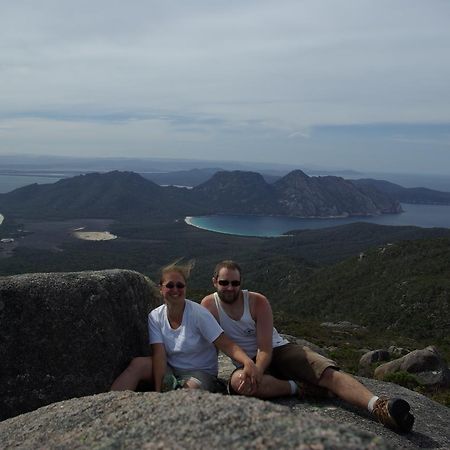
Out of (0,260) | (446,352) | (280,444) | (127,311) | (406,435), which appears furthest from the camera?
(0,260)

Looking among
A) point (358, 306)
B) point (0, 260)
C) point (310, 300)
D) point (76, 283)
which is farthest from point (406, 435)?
point (0, 260)

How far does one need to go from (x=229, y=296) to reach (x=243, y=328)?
1.88 feet

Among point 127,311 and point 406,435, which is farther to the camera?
point 127,311

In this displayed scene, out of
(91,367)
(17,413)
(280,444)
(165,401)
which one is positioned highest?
(280,444)

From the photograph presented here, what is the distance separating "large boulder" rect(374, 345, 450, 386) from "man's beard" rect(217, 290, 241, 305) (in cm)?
1499

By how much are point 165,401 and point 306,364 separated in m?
3.54

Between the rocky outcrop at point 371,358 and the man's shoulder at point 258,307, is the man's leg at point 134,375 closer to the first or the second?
the man's shoulder at point 258,307

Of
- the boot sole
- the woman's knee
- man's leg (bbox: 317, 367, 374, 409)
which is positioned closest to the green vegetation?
the woman's knee

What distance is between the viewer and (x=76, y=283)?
342 inches

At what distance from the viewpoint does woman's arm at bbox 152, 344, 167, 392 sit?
7793 mm

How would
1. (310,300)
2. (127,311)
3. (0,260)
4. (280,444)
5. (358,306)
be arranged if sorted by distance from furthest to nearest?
Answer: (0,260) < (310,300) < (358,306) < (127,311) < (280,444)

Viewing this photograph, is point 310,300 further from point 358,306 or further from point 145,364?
point 145,364

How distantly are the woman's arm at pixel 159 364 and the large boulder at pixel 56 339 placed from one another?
1045 millimetres

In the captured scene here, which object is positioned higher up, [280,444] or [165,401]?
[280,444]
